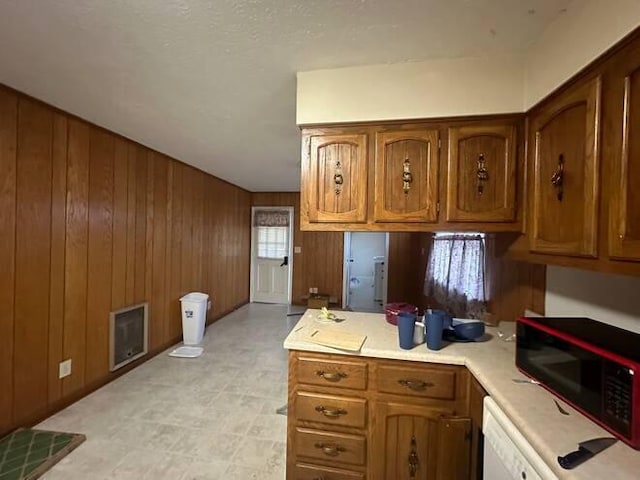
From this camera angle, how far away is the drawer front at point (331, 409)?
61.1 inches

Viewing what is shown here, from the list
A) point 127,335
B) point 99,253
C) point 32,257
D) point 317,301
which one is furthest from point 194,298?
point 317,301

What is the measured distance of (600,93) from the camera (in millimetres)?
1097

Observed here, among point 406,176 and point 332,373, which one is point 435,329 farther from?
point 406,176

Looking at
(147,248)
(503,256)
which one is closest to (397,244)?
(503,256)

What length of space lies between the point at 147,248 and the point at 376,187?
2.77 metres

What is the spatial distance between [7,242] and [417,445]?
8.94 feet

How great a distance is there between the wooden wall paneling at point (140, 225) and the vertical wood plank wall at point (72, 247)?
0.01 metres

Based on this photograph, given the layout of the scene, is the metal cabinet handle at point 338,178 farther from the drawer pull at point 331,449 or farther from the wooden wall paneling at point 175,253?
the wooden wall paneling at point 175,253

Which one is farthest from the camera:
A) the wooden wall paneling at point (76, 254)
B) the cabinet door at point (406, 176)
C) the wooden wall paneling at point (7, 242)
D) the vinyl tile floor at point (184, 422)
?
the wooden wall paneling at point (76, 254)

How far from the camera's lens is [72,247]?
2469mm

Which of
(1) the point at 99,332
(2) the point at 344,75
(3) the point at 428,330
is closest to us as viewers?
(3) the point at 428,330

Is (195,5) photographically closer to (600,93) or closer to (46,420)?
(600,93)

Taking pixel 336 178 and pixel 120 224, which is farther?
pixel 120 224

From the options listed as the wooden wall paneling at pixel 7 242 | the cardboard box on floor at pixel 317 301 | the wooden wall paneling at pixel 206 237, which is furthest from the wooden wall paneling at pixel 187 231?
the cardboard box on floor at pixel 317 301
